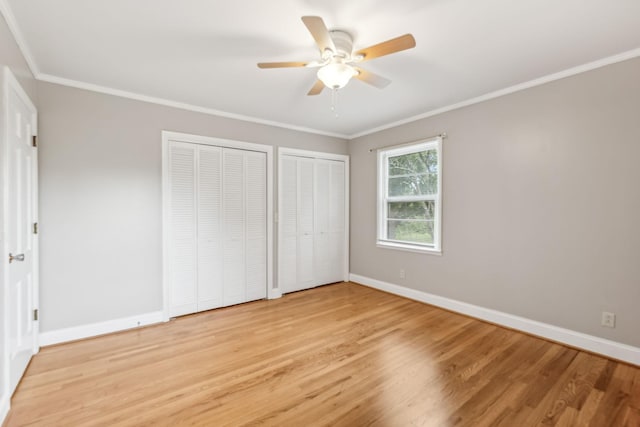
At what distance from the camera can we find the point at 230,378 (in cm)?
218

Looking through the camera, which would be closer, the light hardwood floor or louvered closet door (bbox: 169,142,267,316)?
the light hardwood floor

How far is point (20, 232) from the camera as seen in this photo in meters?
2.16

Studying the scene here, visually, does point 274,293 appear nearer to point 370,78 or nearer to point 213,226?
point 213,226

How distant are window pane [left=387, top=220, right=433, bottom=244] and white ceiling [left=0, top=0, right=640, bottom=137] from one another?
1.63 m

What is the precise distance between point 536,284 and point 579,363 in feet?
2.39

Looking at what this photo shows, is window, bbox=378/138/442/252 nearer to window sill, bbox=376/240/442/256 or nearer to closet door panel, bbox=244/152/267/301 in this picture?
window sill, bbox=376/240/442/256

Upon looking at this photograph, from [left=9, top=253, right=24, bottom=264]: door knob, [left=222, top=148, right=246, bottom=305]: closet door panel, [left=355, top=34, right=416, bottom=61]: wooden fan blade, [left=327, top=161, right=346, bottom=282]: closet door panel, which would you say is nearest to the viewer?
[left=355, top=34, right=416, bottom=61]: wooden fan blade

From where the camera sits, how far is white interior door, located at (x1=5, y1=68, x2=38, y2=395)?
1930mm

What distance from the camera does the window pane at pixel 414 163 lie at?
3.80 m

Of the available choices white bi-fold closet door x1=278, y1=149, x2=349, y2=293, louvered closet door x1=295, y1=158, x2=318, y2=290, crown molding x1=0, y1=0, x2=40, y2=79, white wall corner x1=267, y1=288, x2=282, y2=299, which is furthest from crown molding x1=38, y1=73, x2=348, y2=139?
white wall corner x1=267, y1=288, x2=282, y2=299

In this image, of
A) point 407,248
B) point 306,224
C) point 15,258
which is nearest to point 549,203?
point 407,248

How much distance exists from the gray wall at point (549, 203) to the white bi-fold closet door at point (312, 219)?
1474mm

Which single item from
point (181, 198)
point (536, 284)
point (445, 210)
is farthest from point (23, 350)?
point (536, 284)

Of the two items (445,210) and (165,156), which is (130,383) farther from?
(445,210)
